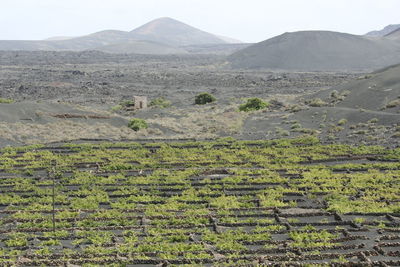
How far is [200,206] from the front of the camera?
67.5 feet

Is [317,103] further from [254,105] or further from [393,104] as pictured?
[393,104]

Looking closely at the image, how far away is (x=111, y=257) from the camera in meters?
14.6

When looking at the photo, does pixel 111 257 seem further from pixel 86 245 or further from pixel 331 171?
pixel 331 171

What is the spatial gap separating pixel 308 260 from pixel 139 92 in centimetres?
6684

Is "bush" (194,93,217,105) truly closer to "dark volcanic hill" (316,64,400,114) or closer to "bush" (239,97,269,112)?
"bush" (239,97,269,112)

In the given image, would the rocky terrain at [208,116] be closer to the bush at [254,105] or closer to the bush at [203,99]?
the bush at [254,105]

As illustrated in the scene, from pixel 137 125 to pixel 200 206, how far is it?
72.4 feet

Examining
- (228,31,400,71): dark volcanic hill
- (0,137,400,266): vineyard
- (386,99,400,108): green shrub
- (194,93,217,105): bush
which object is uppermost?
(228,31,400,71): dark volcanic hill

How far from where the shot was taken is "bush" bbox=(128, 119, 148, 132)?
41500 millimetres

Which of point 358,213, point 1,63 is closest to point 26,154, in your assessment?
point 358,213

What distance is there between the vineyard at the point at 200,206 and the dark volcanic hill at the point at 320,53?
101310 millimetres

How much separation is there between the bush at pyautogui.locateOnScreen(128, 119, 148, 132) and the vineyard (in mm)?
8675

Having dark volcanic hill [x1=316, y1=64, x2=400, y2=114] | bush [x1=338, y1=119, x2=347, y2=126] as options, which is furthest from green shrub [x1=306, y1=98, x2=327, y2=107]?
bush [x1=338, y1=119, x2=347, y2=126]

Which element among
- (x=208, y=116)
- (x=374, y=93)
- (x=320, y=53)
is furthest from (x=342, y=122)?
(x=320, y=53)
